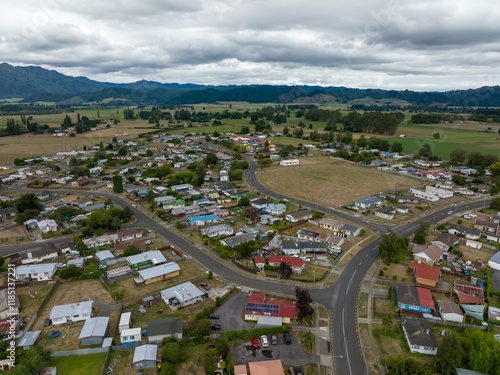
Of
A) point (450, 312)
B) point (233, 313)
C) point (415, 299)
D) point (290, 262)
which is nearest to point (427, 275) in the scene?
point (415, 299)

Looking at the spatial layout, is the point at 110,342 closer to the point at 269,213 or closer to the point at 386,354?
the point at 386,354

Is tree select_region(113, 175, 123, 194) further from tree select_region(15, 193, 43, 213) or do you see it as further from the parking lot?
the parking lot

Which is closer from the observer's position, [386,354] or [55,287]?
[386,354]

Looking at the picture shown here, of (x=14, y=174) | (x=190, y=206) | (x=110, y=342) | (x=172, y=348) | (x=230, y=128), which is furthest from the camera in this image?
(x=230, y=128)

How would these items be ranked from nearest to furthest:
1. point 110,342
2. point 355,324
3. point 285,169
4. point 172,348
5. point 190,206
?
point 172,348 < point 110,342 < point 355,324 < point 190,206 < point 285,169

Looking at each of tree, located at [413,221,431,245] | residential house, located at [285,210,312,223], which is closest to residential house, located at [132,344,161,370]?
residential house, located at [285,210,312,223]

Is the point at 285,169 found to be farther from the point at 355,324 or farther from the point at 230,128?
the point at 230,128

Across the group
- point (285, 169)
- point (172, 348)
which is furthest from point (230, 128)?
point (172, 348)
